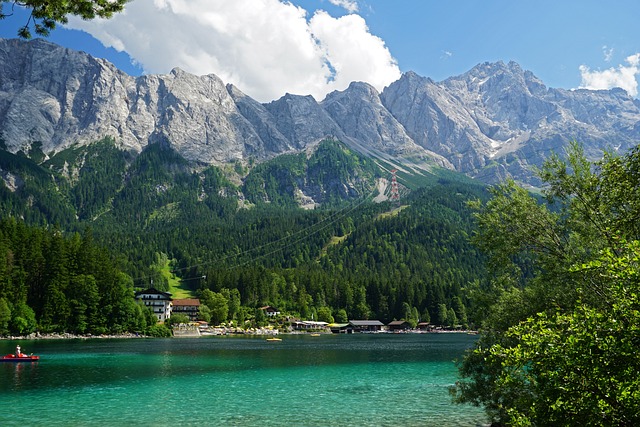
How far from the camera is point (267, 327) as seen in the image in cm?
16988

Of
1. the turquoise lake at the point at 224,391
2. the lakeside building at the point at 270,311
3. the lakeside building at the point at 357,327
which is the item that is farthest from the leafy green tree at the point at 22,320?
the lakeside building at the point at 357,327

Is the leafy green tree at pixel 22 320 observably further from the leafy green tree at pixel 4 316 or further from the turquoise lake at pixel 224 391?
the turquoise lake at pixel 224 391

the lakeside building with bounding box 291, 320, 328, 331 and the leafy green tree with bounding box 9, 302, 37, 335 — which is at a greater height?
the leafy green tree with bounding box 9, 302, 37, 335

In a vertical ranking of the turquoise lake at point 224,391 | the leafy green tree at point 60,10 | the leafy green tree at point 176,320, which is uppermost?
the leafy green tree at point 60,10

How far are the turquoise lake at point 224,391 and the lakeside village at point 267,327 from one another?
75806 mm

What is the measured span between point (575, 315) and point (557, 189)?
15.2 metres

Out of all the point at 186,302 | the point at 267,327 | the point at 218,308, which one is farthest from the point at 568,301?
the point at 186,302

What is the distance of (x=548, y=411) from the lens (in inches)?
489

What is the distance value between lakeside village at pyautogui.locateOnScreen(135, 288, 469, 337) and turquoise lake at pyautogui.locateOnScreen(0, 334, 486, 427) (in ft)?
249

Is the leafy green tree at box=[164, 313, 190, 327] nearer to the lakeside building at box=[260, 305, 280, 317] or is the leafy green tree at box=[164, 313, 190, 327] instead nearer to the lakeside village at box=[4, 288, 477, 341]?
the lakeside village at box=[4, 288, 477, 341]

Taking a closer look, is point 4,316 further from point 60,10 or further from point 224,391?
point 60,10

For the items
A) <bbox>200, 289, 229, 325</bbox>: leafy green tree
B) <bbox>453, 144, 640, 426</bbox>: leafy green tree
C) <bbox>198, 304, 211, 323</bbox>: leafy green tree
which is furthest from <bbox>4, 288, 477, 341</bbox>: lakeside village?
<bbox>453, 144, 640, 426</bbox>: leafy green tree

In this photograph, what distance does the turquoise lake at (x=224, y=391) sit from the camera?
36.5 metres

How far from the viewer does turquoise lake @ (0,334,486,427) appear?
36500 millimetres
